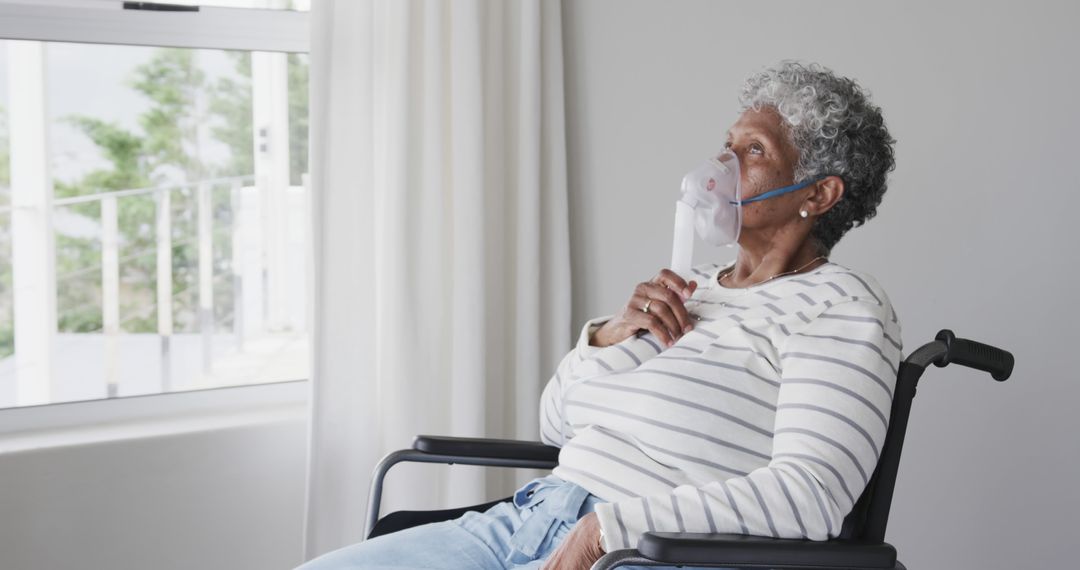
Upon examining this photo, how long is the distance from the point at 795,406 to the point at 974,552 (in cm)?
104

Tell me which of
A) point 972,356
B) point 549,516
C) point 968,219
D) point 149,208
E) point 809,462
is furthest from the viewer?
point 149,208

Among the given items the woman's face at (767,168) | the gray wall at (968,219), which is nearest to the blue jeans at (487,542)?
the woman's face at (767,168)

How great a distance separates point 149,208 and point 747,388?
5.54 ft

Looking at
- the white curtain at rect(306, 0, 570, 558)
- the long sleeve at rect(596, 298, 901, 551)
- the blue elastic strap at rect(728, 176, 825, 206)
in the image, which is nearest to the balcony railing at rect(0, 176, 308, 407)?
the white curtain at rect(306, 0, 570, 558)

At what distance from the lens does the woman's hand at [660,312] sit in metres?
1.68

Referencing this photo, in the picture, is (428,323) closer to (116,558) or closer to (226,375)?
(226,375)

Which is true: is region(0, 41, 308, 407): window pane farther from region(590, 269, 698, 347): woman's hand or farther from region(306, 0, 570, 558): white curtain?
region(590, 269, 698, 347): woman's hand

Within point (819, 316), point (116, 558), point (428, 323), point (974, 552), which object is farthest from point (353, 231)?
point (974, 552)

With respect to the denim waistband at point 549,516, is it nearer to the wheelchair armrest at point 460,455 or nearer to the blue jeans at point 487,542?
the blue jeans at point 487,542

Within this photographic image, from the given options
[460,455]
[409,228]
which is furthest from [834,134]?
[409,228]

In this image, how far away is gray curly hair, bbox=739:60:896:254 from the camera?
1.61m

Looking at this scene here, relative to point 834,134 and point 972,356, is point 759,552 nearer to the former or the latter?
point 972,356

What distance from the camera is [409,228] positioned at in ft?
7.70

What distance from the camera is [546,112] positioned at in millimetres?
2555
